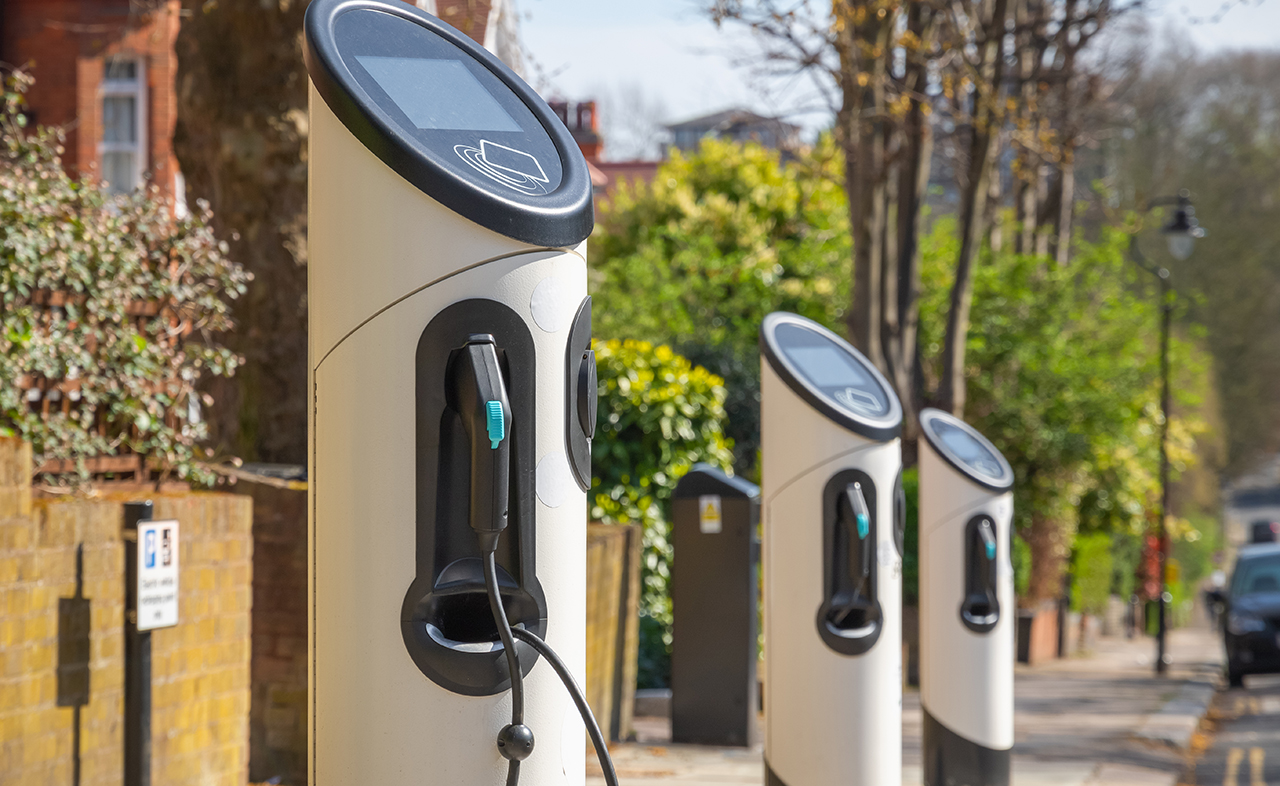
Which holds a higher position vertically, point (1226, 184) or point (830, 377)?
point (1226, 184)

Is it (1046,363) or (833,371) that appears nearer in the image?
(833,371)

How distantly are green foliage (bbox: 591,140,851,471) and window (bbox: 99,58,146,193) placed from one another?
564 centimetres

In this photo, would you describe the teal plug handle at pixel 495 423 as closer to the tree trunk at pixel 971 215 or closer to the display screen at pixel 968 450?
the display screen at pixel 968 450

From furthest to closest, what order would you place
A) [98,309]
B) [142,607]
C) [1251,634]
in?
[1251,634]
[98,309]
[142,607]

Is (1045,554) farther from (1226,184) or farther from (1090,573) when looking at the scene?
(1226,184)

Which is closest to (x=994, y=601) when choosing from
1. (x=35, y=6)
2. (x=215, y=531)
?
(x=215, y=531)

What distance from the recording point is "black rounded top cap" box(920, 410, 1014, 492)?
6.75 m

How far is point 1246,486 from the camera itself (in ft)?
246

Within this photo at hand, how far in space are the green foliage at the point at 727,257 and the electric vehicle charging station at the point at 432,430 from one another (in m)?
10.8

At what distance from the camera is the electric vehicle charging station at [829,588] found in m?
4.86

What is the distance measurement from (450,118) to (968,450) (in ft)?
16.7

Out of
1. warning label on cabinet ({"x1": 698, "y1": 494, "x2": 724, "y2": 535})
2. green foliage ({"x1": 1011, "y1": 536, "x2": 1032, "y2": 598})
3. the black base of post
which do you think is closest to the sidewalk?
the black base of post

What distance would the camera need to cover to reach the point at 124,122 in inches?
612

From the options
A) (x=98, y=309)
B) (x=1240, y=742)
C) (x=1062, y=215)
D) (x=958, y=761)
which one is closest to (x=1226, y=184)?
(x=1062, y=215)
